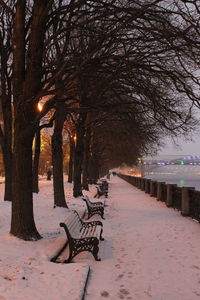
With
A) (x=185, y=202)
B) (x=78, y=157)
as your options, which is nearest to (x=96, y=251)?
(x=185, y=202)

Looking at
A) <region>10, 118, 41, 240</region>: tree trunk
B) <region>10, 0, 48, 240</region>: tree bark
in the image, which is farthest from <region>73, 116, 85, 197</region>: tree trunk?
<region>10, 118, 41, 240</region>: tree trunk

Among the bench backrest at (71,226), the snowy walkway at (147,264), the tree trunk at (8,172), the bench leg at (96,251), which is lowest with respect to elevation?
the snowy walkway at (147,264)

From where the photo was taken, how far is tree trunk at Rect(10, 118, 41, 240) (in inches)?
358

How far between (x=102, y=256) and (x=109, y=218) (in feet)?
21.8

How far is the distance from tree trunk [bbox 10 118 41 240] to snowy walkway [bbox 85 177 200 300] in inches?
78.5

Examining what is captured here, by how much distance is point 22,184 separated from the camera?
30.0ft

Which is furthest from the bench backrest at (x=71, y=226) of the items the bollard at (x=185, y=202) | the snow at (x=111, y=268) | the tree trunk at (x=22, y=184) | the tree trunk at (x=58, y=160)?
the bollard at (x=185, y=202)

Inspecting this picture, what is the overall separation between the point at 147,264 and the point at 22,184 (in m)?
3.62

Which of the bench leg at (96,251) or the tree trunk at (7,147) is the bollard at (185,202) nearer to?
the tree trunk at (7,147)

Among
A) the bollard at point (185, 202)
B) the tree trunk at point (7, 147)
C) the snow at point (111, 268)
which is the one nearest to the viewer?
the snow at point (111, 268)

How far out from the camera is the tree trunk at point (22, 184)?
909cm

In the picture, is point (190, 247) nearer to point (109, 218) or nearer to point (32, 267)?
point (32, 267)

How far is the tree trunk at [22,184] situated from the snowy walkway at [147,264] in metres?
2.00

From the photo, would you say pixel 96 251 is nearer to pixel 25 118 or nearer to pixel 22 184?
pixel 22 184
